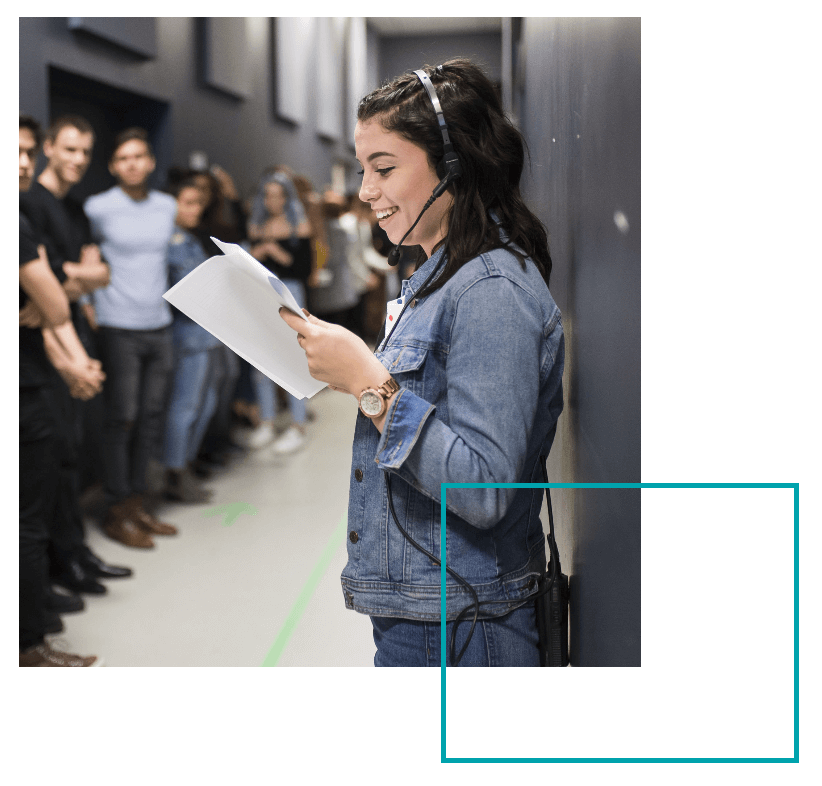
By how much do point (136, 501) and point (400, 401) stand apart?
297cm

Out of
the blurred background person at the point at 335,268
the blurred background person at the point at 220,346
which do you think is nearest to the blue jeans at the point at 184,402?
the blurred background person at the point at 220,346

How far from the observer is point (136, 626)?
9.13 feet

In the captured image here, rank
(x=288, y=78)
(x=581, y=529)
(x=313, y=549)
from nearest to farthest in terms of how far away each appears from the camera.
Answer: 1. (x=581, y=529)
2. (x=313, y=549)
3. (x=288, y=78)

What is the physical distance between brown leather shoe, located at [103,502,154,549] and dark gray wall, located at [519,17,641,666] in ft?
7.75

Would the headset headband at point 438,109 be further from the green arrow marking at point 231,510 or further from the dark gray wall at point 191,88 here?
the green arrow marking at point 231,510

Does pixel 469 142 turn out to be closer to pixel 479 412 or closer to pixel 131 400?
pixel 479 412

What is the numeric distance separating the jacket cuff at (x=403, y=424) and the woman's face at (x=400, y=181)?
261mm

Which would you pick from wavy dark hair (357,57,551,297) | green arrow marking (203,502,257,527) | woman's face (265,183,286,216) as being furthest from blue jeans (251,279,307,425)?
wavy dark hair (357,57,551,297)

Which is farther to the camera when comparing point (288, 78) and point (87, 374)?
point (288, 78)

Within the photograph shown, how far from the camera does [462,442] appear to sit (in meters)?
0.97

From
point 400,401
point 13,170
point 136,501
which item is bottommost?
point 136,501
